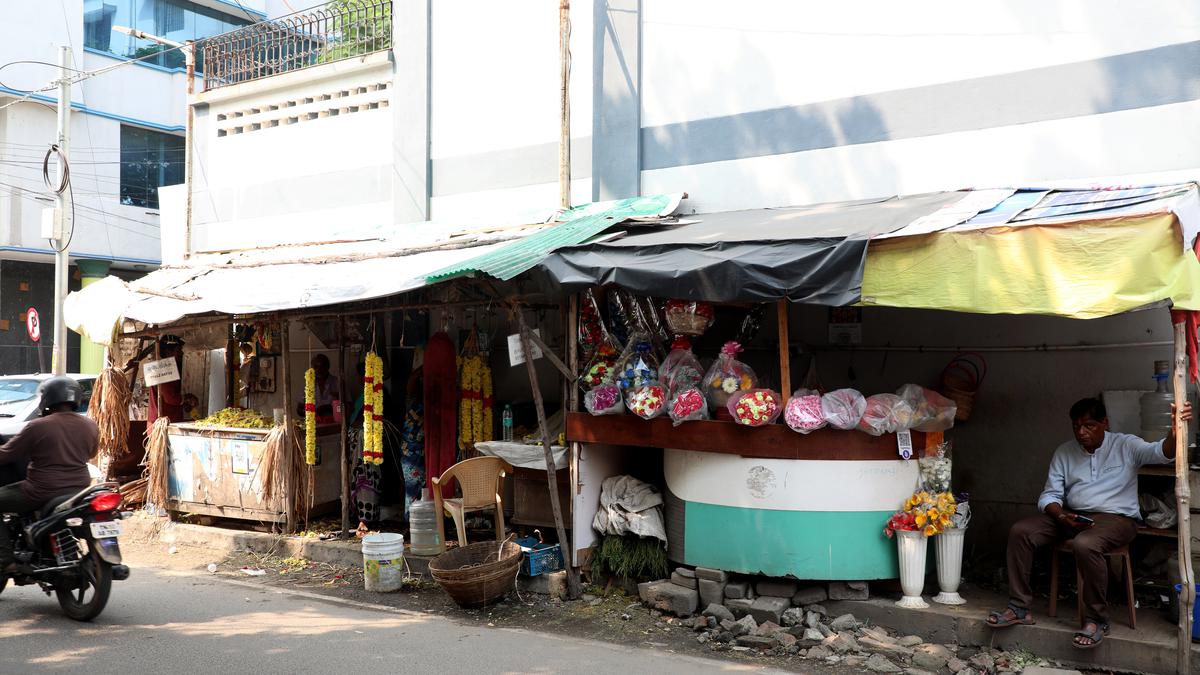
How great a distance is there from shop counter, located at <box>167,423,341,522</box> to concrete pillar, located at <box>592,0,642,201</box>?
4.00 meters

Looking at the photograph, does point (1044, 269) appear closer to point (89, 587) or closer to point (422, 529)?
point (422, 529)

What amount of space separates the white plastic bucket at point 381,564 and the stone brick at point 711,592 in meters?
2.63

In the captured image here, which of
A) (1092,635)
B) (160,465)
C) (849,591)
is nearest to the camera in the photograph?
(1092,635)

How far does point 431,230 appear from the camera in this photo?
31.9ft

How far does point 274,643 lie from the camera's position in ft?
19.9

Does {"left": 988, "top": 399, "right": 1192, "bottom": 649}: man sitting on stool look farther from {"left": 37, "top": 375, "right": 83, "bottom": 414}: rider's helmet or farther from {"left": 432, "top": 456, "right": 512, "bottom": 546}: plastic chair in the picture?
{"left": 37, "top": 375, "right": 83, "bottom": 414}: rider's helmet

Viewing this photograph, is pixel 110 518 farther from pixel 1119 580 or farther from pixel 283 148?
pixel 1119 580

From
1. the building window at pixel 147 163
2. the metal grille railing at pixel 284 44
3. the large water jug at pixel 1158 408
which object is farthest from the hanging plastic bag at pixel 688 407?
the building window at pixel 147 163

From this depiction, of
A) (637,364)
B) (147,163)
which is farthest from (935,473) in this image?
(147,163)

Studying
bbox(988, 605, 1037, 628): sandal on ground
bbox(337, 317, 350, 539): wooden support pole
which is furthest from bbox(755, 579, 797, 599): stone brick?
bbox(337, 317, 350, 539): wooden support pole

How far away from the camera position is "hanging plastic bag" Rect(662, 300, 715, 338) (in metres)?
6.86

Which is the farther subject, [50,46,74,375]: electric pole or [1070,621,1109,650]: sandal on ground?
[50,46,74,375]: electric pole

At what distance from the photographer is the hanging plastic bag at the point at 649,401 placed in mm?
6766

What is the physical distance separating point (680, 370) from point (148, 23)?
22.8m
